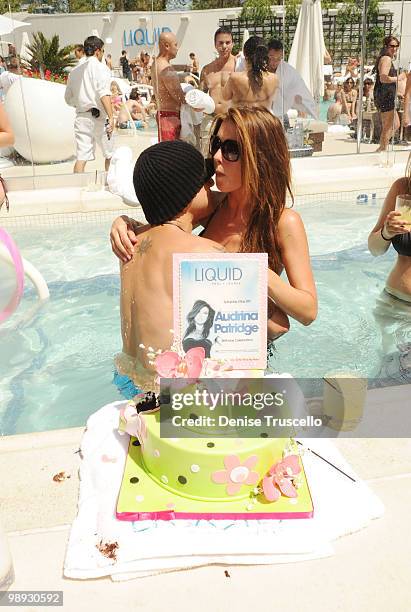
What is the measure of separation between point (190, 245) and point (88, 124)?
5535 millimetres

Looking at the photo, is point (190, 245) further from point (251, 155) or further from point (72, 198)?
point (72, 198)

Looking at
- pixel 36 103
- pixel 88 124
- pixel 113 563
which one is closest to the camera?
pixel 113 563

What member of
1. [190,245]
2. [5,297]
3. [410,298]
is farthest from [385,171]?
[5,297]

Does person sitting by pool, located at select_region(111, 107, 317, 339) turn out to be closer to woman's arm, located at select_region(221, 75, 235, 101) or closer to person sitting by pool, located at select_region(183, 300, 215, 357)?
person sitting by pool, located at select_region(183, 300, 215, 357)

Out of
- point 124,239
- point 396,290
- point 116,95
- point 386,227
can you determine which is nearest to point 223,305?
point 124,239

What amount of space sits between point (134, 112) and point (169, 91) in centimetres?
502

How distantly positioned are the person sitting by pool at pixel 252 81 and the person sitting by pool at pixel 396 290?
13.7 ft

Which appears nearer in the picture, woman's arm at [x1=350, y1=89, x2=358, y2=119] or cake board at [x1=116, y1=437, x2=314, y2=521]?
cake board at [x1=116, y1=437, x2=314, y2=521]

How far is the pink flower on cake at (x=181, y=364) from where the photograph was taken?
1517mm

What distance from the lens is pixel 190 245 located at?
6.12 feet

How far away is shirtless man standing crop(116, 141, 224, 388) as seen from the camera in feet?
6.02

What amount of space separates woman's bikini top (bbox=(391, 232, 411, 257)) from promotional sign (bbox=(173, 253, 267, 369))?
1508 mm

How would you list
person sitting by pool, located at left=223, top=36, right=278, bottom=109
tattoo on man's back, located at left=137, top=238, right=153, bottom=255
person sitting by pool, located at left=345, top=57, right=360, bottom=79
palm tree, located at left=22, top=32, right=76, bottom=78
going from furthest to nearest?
1. person sitting by pool, located at left=345, top=57, right=360, bottom=79
2. palm tree, located at left=22, top=32, right=76, bottom=78
3. person sitting by pool, located at left=223, top=36, right=278, bottom=109
4. tattoo on man's back, located at left=137, top=238, right=153, bottom=255

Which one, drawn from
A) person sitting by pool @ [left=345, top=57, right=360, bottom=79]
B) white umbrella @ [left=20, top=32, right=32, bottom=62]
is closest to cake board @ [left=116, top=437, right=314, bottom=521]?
white umbrella @ [left=20, top=32, right=32, bottom=62]
